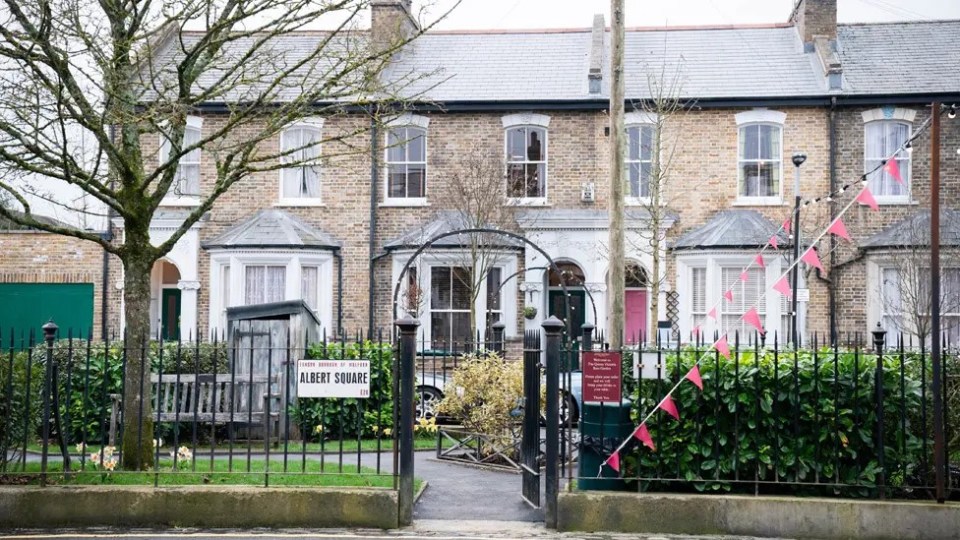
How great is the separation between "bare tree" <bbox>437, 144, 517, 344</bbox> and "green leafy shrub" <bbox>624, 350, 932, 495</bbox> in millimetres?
13506

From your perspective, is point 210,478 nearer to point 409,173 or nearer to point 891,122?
point 409,173

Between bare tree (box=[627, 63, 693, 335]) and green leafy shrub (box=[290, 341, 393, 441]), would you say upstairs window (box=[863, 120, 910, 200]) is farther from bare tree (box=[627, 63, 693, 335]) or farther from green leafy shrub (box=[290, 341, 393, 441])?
green leafy shrub (box=[290, 341, 393, 441])

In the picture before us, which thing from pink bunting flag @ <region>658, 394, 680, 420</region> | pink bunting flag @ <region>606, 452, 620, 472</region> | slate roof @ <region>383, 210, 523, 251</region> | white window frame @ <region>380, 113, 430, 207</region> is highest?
white window frame @ <region>380, 113, 430, 207</region>

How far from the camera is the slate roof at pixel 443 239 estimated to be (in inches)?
945

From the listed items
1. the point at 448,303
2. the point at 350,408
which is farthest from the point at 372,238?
the point at 350,408

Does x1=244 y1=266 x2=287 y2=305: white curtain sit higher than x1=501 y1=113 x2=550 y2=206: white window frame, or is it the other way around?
x1=501 y1=113 x2=550 y2=206: white window frame

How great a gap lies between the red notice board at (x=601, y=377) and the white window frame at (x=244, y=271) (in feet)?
51.2

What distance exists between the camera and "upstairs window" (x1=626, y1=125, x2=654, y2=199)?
24.7 metres

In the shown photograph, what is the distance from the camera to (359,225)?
83.0 ft

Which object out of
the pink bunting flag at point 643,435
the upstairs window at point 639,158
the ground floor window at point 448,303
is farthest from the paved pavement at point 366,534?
the upstairs window at point 639,158

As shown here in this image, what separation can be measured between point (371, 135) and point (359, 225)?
7.33 ft

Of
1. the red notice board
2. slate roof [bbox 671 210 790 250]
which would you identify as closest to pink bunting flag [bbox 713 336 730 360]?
the red notice board

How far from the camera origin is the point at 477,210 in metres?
23.8

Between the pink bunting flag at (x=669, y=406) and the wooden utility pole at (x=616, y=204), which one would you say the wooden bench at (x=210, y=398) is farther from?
the pink bunting flag at (x=669, y=406)
